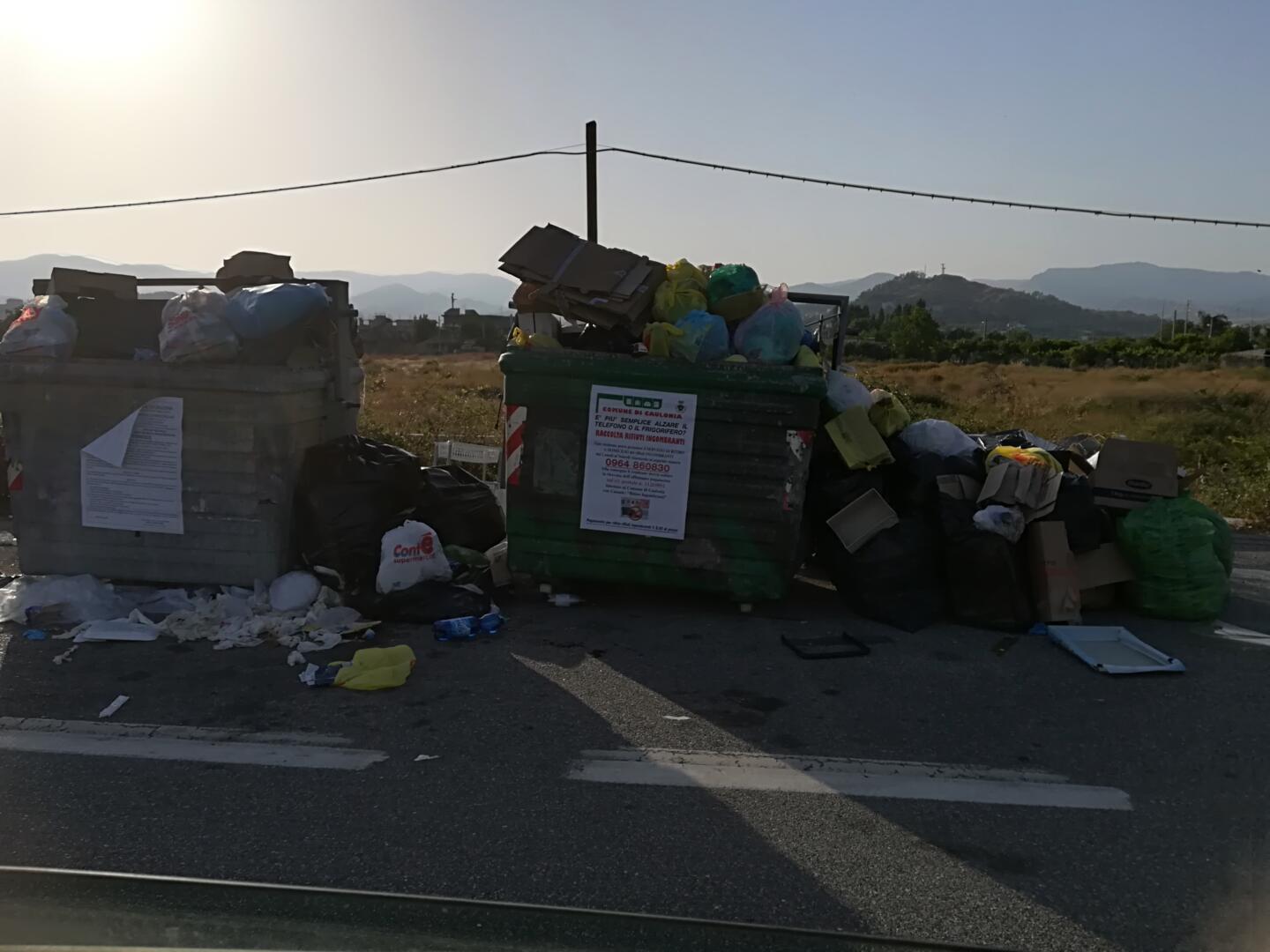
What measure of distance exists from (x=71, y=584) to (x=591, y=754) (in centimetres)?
315

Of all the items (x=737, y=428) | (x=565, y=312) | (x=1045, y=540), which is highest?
(x=565, y=312)

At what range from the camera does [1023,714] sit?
12.0ft

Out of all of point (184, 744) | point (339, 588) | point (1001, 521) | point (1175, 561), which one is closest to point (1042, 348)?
point (1175, 561)

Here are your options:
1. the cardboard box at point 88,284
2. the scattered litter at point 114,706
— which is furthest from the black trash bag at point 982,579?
the cardboard box at point 88,284

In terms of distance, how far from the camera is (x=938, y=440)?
5.11 m

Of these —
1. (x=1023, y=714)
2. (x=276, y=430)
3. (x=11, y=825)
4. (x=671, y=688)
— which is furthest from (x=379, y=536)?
(x=1023, y=714)

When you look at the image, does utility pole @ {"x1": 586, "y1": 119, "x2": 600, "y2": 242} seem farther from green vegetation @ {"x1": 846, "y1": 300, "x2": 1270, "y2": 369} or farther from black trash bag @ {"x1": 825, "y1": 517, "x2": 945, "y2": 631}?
green vegetation @ {"x1": 846, "y1": 300, "x2": 1270, "y2": 369}

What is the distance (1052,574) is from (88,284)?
216 inches

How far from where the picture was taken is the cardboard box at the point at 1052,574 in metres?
4.70

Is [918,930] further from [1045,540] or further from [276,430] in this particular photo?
[276,430]

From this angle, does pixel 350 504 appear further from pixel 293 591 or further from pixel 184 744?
pixel 184 744

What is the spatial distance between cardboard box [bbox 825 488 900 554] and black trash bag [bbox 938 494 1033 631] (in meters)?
0.30

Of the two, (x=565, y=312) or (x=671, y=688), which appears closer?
(x=671, y=688)

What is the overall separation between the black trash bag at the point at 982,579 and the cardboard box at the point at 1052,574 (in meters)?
0.09
